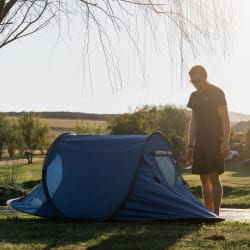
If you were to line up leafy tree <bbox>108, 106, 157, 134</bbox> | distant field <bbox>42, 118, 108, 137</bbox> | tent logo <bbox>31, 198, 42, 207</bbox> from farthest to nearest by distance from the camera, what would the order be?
distant field <bbox>42, 118, 108, 137</bbox> < leafy tree <bbox>108, 106, 157, 134</bbox> < tent logo <bbox>31, 198, 42, 207</bbox>

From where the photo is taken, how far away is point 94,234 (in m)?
5.45

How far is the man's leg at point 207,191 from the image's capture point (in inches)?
269

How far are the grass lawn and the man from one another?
614 mm

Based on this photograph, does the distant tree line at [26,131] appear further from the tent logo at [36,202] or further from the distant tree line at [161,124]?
the tent logo at [36,202]

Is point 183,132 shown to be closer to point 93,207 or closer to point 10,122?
point 10,122

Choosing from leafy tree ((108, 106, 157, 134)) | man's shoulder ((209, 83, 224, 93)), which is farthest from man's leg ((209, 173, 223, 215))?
leafy tree ((108, 106, 157, 134))

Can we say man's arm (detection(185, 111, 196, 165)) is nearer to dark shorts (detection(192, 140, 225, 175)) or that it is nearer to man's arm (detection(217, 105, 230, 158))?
dark shorts (detection(192, 140, 225, 175))

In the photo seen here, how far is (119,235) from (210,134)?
191 centimetres

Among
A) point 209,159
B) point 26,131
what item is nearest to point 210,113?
point 209,159

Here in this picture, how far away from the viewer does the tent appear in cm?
658

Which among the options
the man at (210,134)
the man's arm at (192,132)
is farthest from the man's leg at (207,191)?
the man's arm at (192,132)

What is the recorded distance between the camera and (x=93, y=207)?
21.7ft

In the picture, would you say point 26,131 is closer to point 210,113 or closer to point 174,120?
point 174,120

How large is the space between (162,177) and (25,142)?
54.2 m
